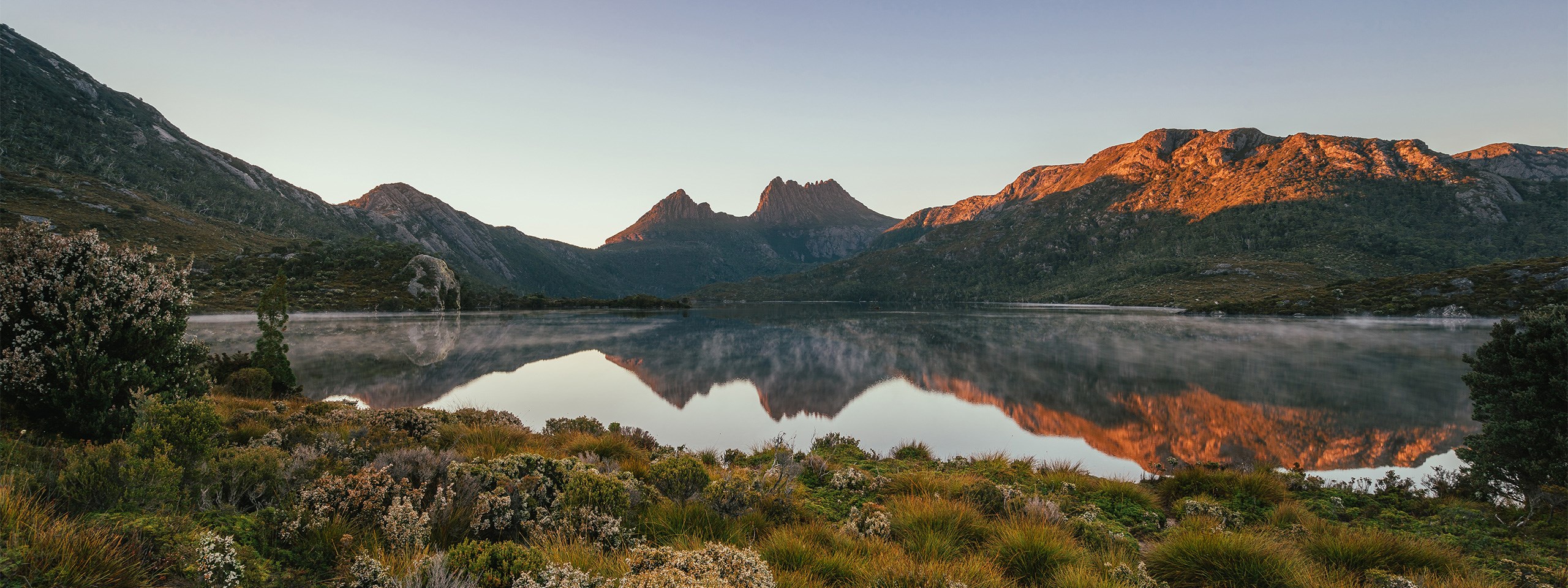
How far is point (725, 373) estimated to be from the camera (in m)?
26.5

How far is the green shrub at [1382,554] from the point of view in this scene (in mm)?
5922

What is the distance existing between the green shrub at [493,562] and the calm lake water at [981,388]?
995 cm

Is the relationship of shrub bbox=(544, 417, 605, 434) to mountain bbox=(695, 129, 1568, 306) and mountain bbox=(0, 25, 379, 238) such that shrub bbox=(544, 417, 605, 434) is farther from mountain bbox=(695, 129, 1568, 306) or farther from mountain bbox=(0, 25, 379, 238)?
mountain bbox=(0, 25, 379, 238)

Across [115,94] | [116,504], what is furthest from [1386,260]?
[115,94]

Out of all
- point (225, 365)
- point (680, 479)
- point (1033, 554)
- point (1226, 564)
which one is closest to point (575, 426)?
point (680, 479)

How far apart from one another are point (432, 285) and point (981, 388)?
95.3 metres

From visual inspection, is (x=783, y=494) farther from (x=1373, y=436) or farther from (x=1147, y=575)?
(x=1373, y=436)

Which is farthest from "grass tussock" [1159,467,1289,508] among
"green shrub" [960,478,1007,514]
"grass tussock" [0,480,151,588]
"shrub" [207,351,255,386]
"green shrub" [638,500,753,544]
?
"shrub" [207,351,255,386]

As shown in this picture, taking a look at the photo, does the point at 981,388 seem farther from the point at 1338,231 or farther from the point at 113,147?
the point at 113,147

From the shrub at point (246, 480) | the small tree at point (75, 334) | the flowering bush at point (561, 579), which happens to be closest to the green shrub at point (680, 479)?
the flowering bush at point (561, 579)

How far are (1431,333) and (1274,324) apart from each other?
44.9ft

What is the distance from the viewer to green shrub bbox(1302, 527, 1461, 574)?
5922mm

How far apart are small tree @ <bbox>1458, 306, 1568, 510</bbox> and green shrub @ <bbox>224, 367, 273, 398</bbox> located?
91.9ft

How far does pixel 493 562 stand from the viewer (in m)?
4.45
